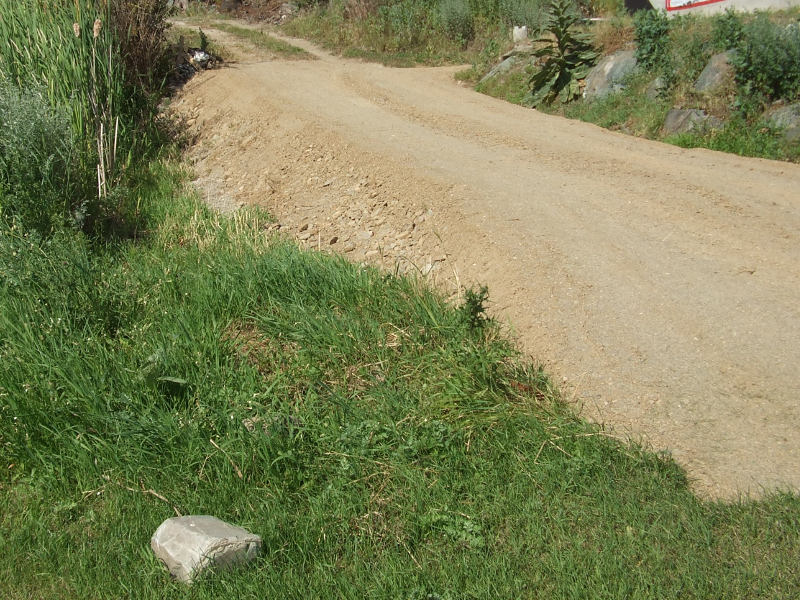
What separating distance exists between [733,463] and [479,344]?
160 centimetres

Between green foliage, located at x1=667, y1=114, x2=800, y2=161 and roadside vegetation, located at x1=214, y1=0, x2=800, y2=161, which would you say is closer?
green foliage, located at x1=667, y1=114, x2=800, y2=161

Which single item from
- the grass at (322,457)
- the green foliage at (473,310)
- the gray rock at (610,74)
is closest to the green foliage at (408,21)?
the gray rock at (610,74)

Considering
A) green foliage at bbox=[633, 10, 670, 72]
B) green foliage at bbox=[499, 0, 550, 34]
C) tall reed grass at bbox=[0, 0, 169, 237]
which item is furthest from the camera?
green foliage at bbox=[499, 0, 550, 34]

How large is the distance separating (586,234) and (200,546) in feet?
13.8

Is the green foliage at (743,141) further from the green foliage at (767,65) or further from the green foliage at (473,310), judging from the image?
the green foliage at (473,310)

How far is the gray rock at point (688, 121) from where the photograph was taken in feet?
30.1

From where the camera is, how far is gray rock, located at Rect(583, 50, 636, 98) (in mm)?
10688

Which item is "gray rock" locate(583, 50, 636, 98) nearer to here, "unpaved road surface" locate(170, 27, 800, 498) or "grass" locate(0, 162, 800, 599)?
"unpaved road surface" locate(170, 27, 800, 498)

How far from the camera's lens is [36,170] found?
7164 mm

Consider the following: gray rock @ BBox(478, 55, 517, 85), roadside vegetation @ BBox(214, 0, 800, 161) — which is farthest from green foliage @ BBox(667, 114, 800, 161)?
gray rock @ BBox(478, 55, 517, 85)

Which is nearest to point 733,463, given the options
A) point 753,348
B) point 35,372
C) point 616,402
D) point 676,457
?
point 676,457

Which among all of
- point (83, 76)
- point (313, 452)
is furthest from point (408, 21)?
point (313, 452)

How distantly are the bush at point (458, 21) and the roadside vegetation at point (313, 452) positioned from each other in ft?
Result: 36.3

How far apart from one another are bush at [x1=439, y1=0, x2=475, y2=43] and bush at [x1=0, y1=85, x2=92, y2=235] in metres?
10.5
